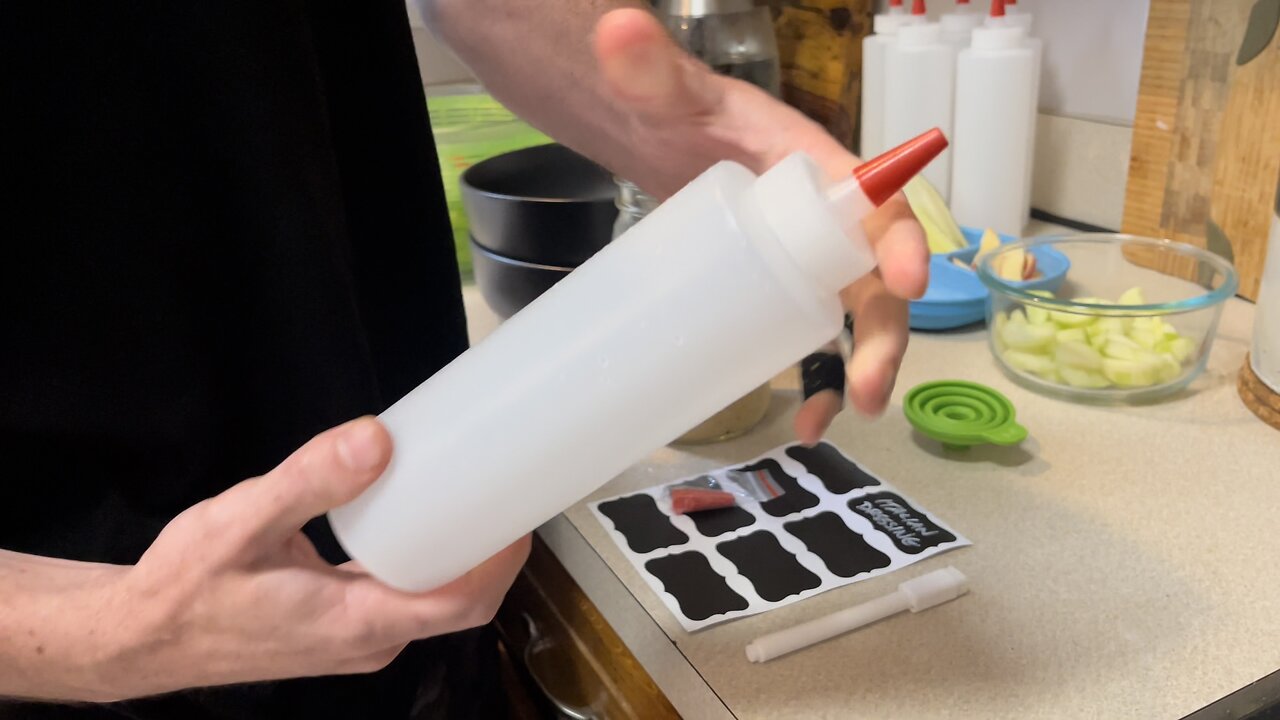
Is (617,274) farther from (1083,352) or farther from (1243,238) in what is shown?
(1243,238)

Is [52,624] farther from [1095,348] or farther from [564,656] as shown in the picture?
[1095,348]

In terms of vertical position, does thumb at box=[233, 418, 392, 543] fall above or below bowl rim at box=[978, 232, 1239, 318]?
above

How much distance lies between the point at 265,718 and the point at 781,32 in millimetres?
903

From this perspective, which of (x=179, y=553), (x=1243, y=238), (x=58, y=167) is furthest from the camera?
(x=1243, y=238)

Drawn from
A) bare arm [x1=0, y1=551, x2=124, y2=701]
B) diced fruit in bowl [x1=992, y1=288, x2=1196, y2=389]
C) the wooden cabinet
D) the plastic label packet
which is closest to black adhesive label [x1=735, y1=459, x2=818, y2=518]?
the plastic label packet

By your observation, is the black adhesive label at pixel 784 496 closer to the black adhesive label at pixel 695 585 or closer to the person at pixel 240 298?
the black adhesive label at pixel 695 585

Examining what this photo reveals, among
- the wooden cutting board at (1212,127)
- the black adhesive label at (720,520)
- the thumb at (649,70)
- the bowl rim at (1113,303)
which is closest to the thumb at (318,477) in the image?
the thumb at (649,70)

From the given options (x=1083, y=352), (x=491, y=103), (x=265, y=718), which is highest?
(x=491, y=103)

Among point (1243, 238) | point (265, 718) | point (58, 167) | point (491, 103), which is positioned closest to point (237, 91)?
point (58, 167)

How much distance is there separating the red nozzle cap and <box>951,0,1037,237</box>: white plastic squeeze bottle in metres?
Answer: 0.67

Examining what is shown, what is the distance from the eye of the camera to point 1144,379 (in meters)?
0.71

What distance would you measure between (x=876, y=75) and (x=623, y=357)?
0.82 meters

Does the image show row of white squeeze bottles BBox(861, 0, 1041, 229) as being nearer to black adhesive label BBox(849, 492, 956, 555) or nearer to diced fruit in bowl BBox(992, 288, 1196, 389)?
diced fruit in bowl BBox(992, 288, 1196, 389)

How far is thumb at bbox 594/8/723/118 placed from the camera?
398mm
